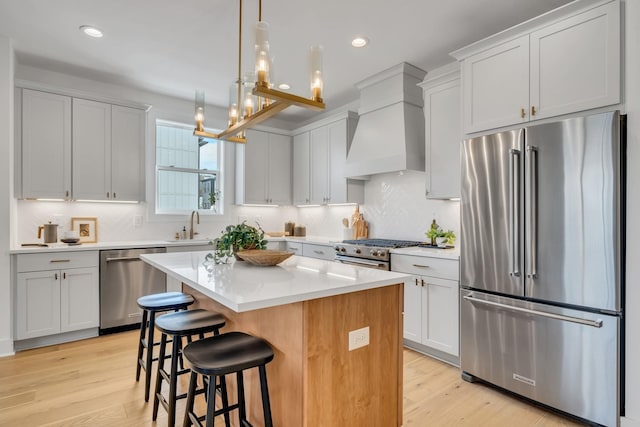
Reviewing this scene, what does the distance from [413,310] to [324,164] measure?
2.38m

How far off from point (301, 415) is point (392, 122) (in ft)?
9.84

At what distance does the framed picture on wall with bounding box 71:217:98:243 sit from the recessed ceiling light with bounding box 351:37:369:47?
11.4 ft

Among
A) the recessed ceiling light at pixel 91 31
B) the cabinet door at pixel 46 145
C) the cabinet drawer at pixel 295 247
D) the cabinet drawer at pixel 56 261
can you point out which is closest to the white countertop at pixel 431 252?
the cabinet drawer at pixel 295 247

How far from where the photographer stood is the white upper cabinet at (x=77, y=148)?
11.4 ft

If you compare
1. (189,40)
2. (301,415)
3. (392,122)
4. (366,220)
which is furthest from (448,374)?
(189,40)

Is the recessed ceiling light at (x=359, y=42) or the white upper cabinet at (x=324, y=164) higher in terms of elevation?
the recessed ceiling light at (x=359, y=42)

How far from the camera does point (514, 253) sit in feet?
7.75

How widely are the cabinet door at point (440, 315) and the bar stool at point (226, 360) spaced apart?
1.82m

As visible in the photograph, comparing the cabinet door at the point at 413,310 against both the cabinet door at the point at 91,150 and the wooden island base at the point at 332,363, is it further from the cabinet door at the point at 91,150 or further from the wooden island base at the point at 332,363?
the cabinet door at the point at 91,150

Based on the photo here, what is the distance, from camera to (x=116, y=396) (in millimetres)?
2447

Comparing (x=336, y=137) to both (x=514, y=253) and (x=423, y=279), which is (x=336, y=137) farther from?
(x=514, y=253)

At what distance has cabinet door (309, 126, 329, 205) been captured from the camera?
4781 millimetres

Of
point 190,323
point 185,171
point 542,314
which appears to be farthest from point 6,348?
point 542,314

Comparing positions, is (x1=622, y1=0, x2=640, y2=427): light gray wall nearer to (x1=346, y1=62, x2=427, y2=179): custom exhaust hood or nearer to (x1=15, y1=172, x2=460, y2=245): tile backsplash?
(x1=15, y1=172, x2=460, y2=245): tile backsplash
